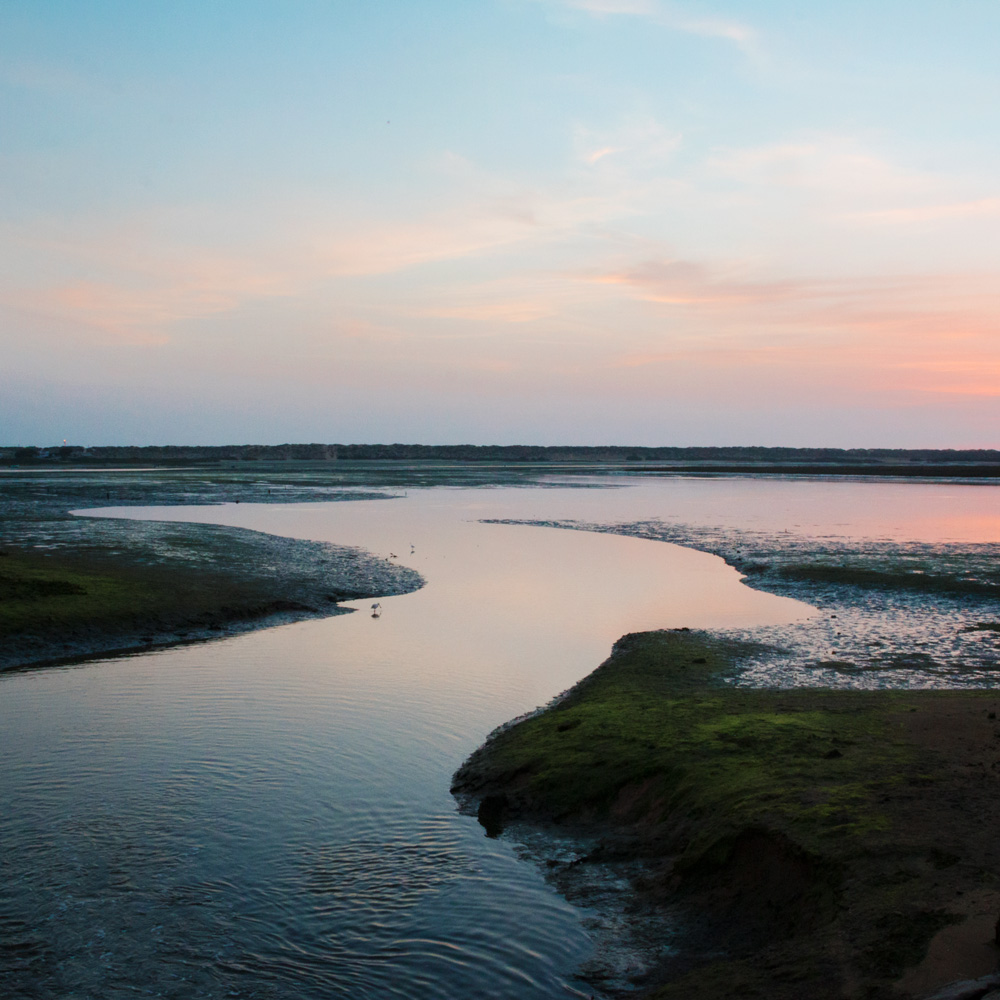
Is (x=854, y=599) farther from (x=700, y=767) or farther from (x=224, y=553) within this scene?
(x=224, y=553)

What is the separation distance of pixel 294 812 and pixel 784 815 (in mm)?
6014

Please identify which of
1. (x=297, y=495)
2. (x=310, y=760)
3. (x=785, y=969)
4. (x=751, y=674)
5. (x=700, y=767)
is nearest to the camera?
(x=785, y=969)

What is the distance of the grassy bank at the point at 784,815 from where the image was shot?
7105 mm

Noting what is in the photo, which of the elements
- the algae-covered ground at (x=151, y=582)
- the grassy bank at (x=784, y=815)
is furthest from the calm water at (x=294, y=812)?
the algae-covered ground at (x=151, y=582)

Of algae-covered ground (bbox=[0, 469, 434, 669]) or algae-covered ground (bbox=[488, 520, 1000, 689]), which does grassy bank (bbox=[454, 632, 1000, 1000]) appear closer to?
algae-covered ground (bbox=[488, 520, 1000, 689])

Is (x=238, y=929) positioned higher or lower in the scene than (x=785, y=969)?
lower

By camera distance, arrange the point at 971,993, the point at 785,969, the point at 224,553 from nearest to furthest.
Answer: the point at 971,993 → the point at 785,969 → the point at 224,553

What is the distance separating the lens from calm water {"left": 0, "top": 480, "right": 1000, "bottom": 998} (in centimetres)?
807

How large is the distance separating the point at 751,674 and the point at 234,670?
1088 cm

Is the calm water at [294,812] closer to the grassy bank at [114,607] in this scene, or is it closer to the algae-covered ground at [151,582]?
the grassy bank at [114,607]

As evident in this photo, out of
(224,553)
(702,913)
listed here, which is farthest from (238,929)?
(224,553)

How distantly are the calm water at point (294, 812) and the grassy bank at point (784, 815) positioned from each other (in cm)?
119

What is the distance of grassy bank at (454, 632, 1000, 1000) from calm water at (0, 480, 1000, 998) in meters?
1.19

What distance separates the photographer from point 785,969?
7020 mm
